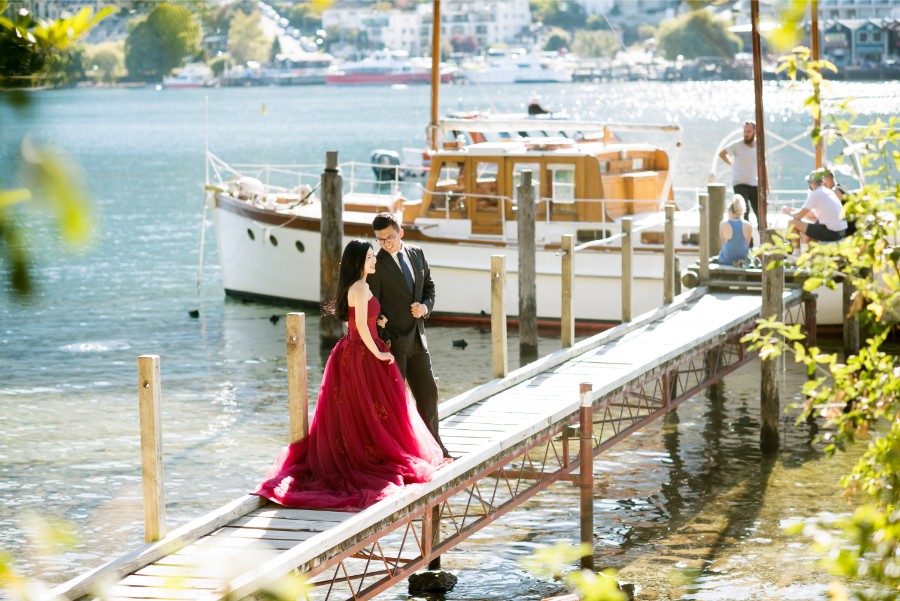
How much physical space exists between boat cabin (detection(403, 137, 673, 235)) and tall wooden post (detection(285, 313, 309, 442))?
476 inches

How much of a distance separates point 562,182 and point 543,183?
29 cm

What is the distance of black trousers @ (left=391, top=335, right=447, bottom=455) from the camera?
8.59 m

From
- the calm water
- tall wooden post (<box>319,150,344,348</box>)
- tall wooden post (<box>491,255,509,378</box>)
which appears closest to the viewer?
the calm water

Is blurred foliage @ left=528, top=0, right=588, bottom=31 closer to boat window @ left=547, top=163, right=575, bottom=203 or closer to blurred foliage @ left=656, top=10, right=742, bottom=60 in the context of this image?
blurred foliage @ left=656, top=10, right=742, bottom=60

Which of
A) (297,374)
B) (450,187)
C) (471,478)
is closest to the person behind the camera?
(297,374)

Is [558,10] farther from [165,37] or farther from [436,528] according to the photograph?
[165,37]

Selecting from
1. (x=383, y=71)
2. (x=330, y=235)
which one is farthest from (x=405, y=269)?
(x=383, y=71)

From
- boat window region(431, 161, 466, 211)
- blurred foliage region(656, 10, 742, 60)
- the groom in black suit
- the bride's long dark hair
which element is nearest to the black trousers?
the groom in black suit

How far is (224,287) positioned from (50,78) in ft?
83.1

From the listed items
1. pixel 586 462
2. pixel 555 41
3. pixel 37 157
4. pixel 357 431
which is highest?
pixel 555 41

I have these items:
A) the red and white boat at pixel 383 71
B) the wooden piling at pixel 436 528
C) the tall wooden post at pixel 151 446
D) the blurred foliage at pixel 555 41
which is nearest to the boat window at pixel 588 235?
the wooden piling at pixel 436 528

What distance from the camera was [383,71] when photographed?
168250 millimetres

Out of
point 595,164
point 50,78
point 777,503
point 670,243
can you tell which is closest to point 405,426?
point 777,503

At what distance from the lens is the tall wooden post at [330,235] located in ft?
62.7
